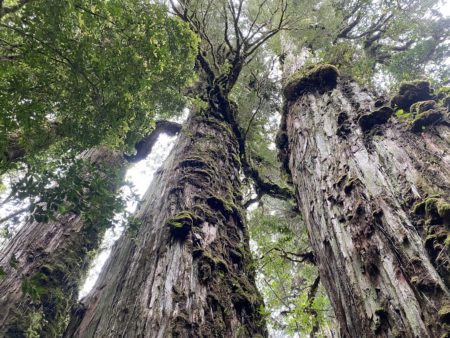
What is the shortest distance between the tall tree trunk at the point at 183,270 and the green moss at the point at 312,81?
1746mm

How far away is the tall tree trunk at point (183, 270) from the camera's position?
335 centimetres

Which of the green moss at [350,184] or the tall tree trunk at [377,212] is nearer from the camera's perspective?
the tall tree trunk at [377,212]

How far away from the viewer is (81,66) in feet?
11.4

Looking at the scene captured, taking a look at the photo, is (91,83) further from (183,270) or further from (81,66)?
(183,270)

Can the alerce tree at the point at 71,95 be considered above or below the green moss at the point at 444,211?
above

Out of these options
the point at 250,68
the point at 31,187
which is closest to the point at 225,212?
the point at 31,187

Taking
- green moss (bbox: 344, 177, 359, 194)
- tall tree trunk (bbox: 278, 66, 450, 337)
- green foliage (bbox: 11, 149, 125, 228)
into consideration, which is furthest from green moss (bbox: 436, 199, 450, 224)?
green foliage (bbox: 11, 149, 125, 228)

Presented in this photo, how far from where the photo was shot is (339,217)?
3.39 meters

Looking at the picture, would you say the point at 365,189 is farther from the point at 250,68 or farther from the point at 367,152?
the point at 250,68

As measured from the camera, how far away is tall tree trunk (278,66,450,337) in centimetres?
238

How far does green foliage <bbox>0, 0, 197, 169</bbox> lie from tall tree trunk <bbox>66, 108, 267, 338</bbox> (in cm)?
130

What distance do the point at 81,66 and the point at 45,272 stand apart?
3.48m

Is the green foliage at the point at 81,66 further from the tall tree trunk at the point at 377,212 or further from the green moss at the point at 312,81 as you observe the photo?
the tall tree trunk at the point at 377,212

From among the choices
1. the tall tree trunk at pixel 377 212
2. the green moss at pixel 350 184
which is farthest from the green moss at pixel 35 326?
the green moss at pixel 350 184
